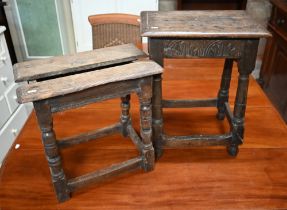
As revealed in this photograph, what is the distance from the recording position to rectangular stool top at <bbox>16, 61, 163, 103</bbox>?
654 mm

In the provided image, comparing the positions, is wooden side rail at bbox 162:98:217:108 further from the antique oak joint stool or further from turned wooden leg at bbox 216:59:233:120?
the antique oak joint stool

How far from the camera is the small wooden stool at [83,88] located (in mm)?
676

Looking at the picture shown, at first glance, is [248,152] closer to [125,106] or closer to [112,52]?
[125,106]

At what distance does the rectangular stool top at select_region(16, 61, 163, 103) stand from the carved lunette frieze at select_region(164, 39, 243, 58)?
0.24 feet

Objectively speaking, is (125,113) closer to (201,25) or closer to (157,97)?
(157,97)

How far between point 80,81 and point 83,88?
0.03m

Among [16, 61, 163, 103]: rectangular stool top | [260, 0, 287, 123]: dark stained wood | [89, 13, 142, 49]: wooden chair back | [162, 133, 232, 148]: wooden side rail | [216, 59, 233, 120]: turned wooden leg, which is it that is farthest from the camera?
[260, 0, 287, 123]: dark stained wood

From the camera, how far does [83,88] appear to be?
0.68 metres

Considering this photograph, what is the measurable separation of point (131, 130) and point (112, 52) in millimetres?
282

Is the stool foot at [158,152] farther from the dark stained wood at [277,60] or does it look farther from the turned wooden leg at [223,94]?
the dark stained wood at [277,60]

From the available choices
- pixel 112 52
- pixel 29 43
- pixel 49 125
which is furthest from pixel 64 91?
pixel 29 43

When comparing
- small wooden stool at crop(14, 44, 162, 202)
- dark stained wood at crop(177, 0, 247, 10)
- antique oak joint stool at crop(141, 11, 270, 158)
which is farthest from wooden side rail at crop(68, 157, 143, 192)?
dark stained wood at crop(177, 0, 247, 10)

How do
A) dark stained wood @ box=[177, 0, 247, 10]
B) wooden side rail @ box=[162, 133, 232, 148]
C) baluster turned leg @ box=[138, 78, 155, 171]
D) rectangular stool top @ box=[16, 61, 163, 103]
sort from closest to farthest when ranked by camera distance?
rectangular stool top @ box=[16, 61, 163, 103] → baluster turned leg @ box=[138, 78, 155, 171] → wooden side rail @ box=[162, 133, 232, 148] → dark stained wood @ box=[177, 0, 247, 10]

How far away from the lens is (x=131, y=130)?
1009 millimetres
